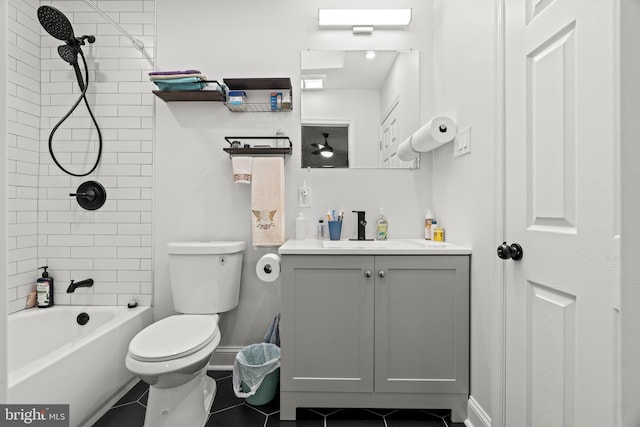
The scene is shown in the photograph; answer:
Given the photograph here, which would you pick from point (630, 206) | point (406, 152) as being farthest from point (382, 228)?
point (630, 206)

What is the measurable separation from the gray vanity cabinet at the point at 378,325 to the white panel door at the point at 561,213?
1.08 feet

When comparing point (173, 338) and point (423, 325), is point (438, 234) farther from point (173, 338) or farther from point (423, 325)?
point (173, 338)

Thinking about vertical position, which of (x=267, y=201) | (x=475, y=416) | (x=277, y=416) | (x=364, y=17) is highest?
(x=364, y=17)

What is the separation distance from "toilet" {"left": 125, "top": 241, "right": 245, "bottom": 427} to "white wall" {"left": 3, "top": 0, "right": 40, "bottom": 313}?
945 millimetres

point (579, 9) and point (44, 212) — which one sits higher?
point (579, 9)

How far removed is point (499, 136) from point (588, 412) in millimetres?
928

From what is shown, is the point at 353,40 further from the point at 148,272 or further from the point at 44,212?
the point at 44,212

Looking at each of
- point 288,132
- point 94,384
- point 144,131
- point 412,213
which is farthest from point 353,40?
point 94,384

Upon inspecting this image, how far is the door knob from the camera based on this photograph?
118 cm

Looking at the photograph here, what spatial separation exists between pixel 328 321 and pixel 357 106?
133cm

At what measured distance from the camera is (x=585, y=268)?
896mm

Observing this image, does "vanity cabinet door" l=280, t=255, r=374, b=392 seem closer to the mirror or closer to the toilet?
the toilet

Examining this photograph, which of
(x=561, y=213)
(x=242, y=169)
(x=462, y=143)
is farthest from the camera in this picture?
(x=242, y=169)

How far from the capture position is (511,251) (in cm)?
121
